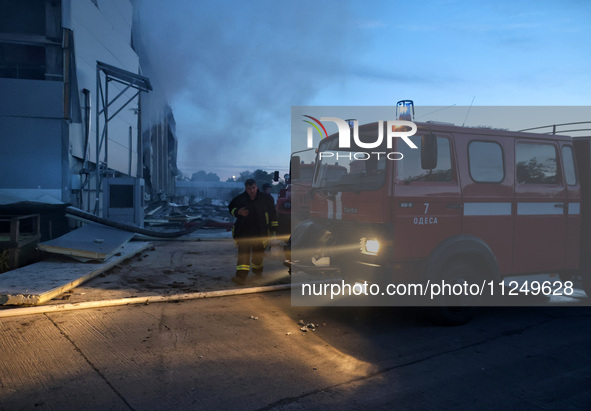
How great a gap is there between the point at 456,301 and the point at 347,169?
2.14m

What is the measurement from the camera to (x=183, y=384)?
3.40 m

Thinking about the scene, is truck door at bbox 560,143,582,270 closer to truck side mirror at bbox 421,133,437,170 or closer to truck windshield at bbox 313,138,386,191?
truck side mirror at bbox 421,133,437,170

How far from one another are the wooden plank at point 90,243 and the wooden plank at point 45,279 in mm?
187

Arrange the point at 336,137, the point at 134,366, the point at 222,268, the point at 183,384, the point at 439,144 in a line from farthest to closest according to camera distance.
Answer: the point at 222,268 < the point at 336,137 < the point at 439,144 < the point at 134,366 < the point at 183,384

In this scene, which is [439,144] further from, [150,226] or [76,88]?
[150,226]

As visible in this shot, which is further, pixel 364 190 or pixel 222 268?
pixel 222 268

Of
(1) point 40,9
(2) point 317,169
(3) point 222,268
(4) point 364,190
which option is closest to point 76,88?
(1) point 40,9

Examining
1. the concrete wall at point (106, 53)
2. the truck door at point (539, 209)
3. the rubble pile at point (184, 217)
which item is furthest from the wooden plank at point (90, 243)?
the truck door at point (539, 209)

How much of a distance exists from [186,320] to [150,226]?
1369 centimetres

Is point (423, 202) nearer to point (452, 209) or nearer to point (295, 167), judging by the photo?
point (452, 209)

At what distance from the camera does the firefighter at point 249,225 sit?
703cm

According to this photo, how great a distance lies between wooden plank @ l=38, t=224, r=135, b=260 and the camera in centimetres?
767

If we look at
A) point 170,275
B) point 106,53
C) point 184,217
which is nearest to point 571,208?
point 170,275

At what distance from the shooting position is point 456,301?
16.6ft
